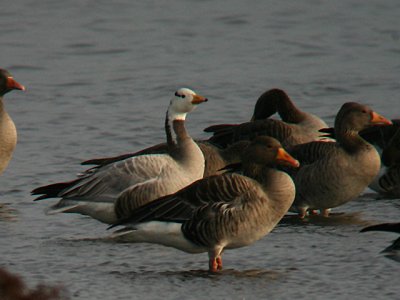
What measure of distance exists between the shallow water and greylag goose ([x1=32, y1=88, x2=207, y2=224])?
0.29 meters

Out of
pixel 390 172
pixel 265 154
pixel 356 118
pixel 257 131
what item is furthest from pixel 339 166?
pixel 257 131

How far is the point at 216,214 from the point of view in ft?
35.2

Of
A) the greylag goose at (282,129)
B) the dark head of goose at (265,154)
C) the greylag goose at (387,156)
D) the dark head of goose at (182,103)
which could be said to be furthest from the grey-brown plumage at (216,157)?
the dark head of goose at (265,154)

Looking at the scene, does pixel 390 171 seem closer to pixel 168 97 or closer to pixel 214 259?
pixel 214 259

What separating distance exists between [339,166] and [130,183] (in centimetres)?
232

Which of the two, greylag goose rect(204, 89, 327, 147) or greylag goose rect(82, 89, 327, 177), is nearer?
greylag goose rect(82, 89, 327, 177)

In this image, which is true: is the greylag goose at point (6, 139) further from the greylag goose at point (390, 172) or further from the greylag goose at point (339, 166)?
the greylag goose at point (390, 172)

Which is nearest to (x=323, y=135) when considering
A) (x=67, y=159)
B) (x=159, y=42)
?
(x=67, y=159)

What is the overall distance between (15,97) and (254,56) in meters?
5.11

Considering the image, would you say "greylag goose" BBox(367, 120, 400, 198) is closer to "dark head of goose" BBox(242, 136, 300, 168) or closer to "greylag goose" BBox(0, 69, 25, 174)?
"dark head of goose" BBox(242, 136, 300, 168)

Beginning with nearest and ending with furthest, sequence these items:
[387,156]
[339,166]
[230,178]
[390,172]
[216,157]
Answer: [230,178] → [339,166] → [216,157] → [390,172] → [387,156]

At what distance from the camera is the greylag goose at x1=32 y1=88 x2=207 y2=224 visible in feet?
41.1

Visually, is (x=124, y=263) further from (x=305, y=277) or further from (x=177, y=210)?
(x=305, y=277)

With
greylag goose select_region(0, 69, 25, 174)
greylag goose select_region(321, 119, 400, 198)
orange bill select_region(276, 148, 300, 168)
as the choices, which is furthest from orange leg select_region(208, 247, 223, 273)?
greylag goose select_region(0, 69, 25, 174)
